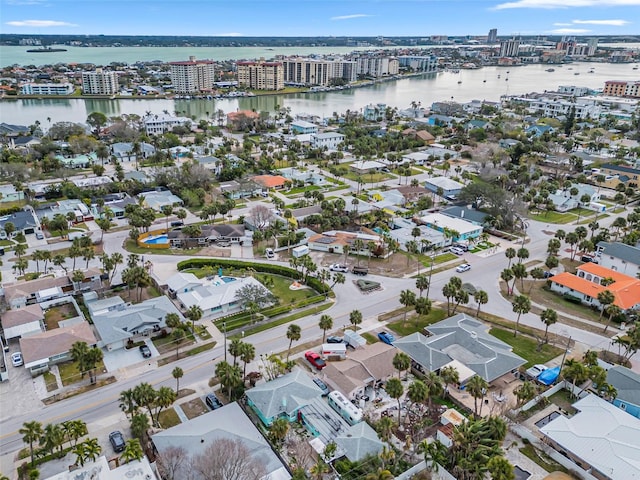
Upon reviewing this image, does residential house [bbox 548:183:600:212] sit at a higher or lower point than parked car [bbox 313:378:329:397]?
higher

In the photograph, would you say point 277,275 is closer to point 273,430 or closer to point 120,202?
point 273,430

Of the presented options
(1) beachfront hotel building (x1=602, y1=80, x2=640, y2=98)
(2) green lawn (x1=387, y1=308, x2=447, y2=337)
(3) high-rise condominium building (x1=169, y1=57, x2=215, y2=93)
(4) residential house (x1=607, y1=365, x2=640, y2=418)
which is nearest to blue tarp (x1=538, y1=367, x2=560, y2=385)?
(4) residential house (x1=607, y1=365, x2=640, y2=418)

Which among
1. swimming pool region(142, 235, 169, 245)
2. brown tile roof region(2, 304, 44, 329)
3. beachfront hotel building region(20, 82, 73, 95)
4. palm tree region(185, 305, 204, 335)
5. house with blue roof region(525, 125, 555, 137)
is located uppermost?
beachfront hotel building region(20, 82, 73, 95)

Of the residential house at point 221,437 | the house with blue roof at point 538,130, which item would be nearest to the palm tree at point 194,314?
the residential house at point 221,437

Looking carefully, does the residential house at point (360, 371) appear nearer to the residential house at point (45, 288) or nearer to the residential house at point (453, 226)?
the residential house at point (45, 288)

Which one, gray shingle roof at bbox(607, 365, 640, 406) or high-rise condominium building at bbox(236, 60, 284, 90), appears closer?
gray shingle roof at bbox(607, 365, 640, 406)

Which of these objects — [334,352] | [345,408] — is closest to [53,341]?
[334,352]

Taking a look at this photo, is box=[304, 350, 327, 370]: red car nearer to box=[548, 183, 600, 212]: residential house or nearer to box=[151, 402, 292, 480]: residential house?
box=[151, 402, 292, 480]: residential house
